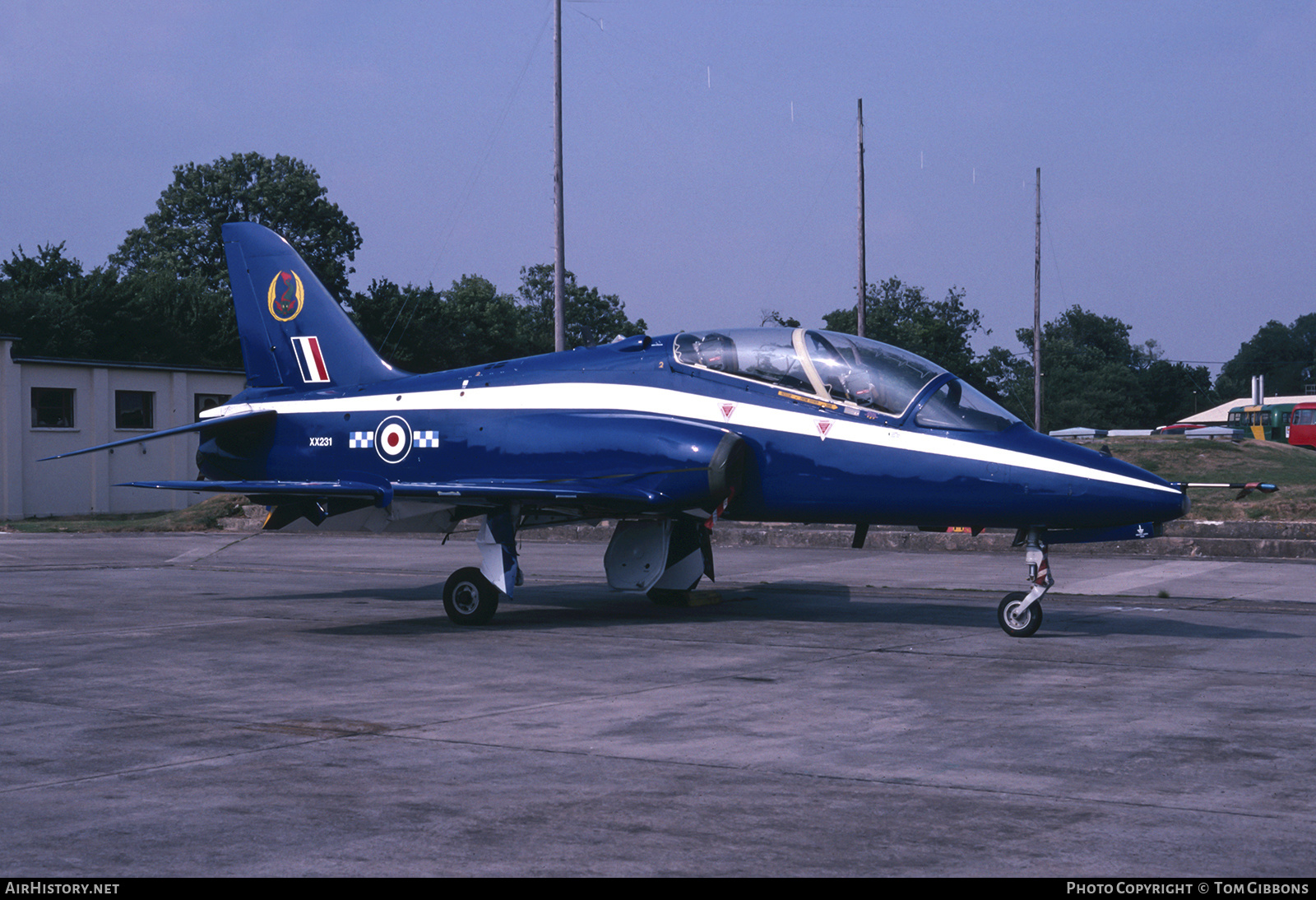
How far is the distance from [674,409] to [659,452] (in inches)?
19.6

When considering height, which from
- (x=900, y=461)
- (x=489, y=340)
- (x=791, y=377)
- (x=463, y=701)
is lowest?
(x=463, y=701)

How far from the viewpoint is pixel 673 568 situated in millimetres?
14781

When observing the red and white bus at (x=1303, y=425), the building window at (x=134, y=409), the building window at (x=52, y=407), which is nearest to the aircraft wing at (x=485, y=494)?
the building window at (x=52, y=407)

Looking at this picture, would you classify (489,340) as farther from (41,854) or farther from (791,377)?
(41,854)

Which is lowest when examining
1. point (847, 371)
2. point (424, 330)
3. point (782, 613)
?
A: point (782, 613)

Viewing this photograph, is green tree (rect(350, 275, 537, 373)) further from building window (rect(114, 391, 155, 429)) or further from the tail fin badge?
the tail fin badge

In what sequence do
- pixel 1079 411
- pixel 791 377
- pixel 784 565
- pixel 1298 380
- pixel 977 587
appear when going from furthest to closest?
pixel 1298 380, pixel 1079 411, pixel 784 565, pixel 977 587, pixel 791 377

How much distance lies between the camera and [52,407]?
41156 millimetres

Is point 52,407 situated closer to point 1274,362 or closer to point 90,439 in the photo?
point 90,439

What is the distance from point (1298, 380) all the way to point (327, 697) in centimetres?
17956

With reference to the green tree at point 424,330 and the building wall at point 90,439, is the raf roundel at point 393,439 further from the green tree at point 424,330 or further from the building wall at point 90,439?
the green tree at point 424,330

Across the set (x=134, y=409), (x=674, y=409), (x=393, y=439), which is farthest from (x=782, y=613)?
(x=134, y=409)
